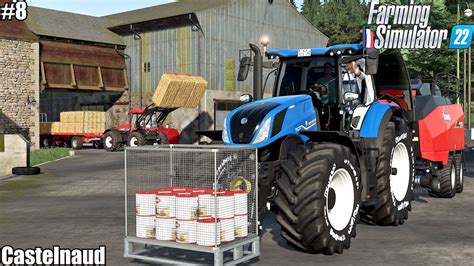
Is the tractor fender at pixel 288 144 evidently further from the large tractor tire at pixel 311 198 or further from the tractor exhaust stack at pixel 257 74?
the tractor exhaust stack at pixel 257 74

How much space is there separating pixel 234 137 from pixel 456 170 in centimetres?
712

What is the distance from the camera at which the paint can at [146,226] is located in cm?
620

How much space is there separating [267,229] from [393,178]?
91.7 inches

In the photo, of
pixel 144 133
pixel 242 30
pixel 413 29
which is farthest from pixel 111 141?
pixel 413 29

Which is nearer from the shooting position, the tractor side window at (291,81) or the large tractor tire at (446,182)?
the tractor side window at (291,81)

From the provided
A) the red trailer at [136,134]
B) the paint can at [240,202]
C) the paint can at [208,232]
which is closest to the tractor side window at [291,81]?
the paint can at [240,202]

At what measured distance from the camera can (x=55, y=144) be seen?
121 feet

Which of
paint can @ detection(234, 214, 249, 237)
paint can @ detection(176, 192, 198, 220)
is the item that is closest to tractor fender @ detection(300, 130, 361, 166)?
paint can @ detection(234, 214, 249, 237)

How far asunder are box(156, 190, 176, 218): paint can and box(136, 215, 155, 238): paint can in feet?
0.43

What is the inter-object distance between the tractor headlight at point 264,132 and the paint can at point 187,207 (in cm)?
152

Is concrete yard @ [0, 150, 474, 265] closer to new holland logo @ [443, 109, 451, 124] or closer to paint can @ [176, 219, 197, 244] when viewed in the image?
paint can @ [176, 219, 197, 244]

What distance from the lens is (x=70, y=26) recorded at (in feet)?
125

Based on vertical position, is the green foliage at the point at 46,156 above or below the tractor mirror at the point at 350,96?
below

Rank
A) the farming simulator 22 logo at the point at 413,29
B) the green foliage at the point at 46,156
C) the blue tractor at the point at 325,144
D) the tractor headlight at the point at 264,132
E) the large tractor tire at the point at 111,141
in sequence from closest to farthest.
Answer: the blue tractor at the point at 325,144 → the tractor headlight at the point at 264,132 → the green foliage at the point at 46,156 → the large tractor tire at the point at 111,141 → the farming simulator 22 logo at the point at 413,29
